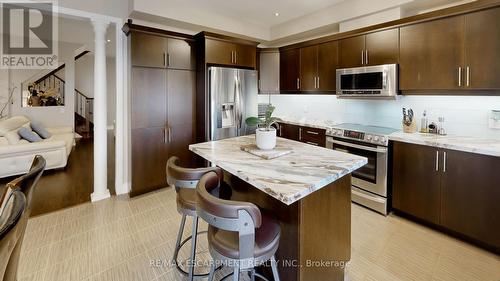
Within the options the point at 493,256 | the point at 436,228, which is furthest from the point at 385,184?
the point at 493,256

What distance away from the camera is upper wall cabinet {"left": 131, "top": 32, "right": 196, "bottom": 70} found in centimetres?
349

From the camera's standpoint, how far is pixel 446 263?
2217mm

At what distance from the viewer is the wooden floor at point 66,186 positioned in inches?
136

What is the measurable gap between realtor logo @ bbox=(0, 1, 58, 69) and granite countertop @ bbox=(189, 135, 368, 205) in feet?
10.3

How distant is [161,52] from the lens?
370cm

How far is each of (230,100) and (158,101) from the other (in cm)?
109

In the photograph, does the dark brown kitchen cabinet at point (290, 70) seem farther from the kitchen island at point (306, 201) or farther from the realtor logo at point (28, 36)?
the realtor logo at point (28, 36)

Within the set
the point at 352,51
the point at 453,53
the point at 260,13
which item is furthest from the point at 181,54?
the point at 453,53

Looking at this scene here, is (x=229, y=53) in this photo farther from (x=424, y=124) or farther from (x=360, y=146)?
(x=424, y=124)

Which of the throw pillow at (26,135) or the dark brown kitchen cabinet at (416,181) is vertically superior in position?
the throw pillow at (26,135)

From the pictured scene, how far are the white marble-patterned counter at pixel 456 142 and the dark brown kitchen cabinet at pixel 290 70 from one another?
2075mm

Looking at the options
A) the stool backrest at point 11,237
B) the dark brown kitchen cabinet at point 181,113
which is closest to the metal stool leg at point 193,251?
the stool backrest at point 11,237

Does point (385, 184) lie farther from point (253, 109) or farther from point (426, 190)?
point (253, 109)

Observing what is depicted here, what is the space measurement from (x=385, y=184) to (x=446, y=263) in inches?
40.3
